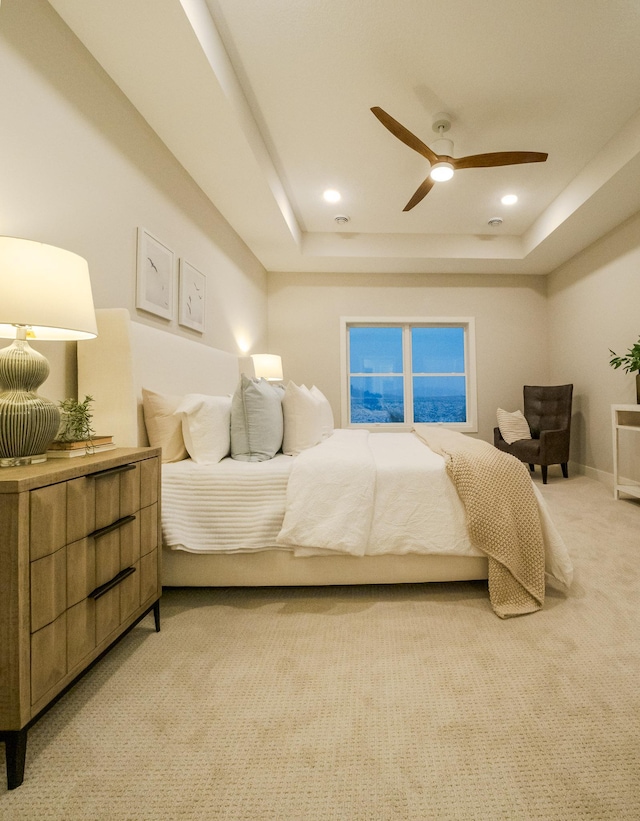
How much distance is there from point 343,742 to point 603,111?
3801 millimetres

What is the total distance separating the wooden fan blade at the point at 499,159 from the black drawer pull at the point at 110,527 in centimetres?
291

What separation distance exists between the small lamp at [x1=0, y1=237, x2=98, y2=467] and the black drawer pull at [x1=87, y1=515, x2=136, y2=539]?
0.93 ft

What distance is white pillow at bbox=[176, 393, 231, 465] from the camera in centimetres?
192

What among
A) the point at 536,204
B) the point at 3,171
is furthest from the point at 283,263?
the point at 3,171

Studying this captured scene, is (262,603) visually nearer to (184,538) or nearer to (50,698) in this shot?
(184,538)

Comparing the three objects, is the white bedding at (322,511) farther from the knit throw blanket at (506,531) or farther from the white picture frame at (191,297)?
the white picture frame at (191,297)

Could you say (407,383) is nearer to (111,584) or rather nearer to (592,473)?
(592,473)

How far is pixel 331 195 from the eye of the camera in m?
3.74

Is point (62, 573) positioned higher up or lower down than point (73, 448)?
lower down

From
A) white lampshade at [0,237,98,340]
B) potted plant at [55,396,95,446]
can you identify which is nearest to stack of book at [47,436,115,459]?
potted plant at [55,396,95,446]

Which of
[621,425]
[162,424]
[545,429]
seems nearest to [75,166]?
[162,424]

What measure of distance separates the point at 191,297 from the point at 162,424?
1.34 m

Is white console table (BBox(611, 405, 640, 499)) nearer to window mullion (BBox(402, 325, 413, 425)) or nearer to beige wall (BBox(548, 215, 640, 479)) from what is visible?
beige wall (BBox(548, 215, 640, 479))

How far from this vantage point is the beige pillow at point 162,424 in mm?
1935
